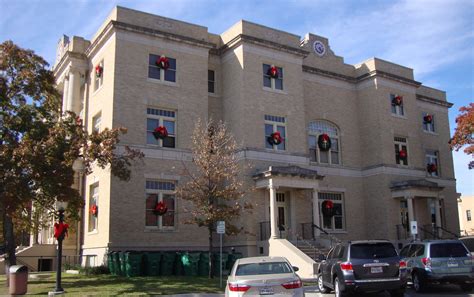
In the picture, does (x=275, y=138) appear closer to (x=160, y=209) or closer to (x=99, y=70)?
(x=160, y=209)

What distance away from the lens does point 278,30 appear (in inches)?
1282

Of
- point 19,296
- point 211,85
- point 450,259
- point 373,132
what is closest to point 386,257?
point 450,259

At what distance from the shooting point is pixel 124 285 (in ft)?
66.1

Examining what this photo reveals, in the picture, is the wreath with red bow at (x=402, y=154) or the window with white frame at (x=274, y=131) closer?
the window with white frame at (x=274, y=131)

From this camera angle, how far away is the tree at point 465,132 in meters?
33.8

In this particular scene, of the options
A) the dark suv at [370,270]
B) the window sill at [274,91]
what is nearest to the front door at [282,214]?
the window sill at [274,91]

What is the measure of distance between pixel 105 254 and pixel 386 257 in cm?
1548

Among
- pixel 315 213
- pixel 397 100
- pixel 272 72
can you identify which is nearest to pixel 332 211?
pixel 315 213

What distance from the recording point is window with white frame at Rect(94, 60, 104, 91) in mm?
29953

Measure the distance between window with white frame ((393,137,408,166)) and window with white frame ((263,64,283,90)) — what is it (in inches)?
406

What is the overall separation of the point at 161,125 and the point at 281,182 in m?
7.29

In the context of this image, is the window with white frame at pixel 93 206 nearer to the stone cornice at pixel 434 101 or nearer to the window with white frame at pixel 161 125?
the window with white frame at pixel 161 125

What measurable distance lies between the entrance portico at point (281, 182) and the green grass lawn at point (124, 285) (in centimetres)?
628

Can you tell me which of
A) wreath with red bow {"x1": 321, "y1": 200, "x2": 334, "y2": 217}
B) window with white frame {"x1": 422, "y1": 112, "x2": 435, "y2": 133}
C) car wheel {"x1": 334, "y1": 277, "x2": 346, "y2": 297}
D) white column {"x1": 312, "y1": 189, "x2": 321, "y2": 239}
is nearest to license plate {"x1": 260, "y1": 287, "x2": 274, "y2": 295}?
car wheel {"x1": 334, "y1": 277, "x2": 346, "y2": 297}
